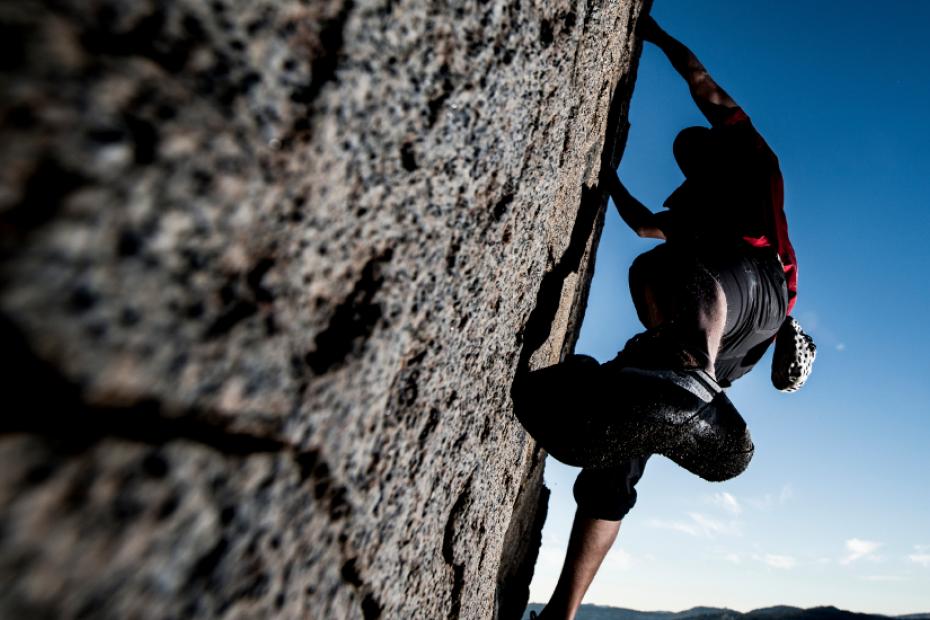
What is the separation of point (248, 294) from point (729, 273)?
1.51 metres

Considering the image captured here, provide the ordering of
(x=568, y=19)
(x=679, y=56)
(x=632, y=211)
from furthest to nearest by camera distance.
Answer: (x=632, y=211) < (x=679, y=56) < (x=568, y=19)

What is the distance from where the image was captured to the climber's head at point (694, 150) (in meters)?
2.00

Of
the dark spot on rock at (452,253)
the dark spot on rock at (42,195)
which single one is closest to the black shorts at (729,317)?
the dark spot on rock at (452,253)

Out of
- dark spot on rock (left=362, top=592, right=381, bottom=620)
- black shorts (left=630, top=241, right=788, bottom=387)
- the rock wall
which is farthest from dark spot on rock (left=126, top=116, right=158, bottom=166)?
black shorts (left=630, top=241, right=788, bottom=387)

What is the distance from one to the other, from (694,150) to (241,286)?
2.15m

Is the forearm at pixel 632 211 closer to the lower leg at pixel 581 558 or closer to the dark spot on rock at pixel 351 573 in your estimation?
the lower leg at pixel 581 558

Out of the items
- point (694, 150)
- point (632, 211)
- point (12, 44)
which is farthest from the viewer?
point (632, 211)

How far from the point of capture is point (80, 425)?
361 mm

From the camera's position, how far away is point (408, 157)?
0.67m

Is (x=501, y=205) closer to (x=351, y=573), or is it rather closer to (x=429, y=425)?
(x=429, y=425)

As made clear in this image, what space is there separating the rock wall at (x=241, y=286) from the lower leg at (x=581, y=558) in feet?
4.05

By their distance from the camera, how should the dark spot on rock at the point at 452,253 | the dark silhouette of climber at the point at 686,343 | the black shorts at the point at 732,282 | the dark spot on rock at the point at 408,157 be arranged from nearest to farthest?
1. the dark spot on rock at the point at 408,157
2. the dark spot on rock at the point at 452,253
3. the dark silhouette of climber at the point at 686,343
4. the black shorts at the point at 732,282

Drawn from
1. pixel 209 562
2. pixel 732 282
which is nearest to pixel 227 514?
pixel 209 562

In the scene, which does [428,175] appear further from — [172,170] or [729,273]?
[729,273]
